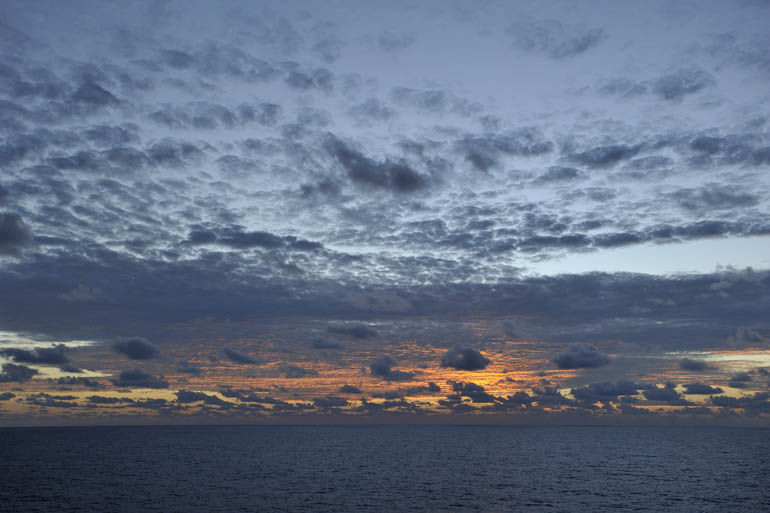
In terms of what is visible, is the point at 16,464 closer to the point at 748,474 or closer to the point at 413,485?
the point at 413,485

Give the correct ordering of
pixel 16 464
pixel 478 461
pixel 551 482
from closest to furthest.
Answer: pixel 551 482, pixel 16 464, pixel 478 461

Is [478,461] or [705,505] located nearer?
[705,505]

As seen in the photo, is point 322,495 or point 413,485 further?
point 413,485

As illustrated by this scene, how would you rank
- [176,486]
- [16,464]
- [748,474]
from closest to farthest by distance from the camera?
[176,486], [748,474], [16,464]

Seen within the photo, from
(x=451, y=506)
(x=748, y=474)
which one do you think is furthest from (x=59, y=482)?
(x=748, y=474)

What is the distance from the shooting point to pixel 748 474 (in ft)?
499

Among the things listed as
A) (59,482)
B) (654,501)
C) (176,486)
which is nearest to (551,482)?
(654,501)

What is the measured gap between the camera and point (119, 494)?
3979 inches

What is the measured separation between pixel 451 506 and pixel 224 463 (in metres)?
99.5

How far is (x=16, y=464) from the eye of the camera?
16388 centimetres

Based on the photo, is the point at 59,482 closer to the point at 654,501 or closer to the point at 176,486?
the point at 176,486

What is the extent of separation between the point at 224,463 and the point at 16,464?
59243 millimetres

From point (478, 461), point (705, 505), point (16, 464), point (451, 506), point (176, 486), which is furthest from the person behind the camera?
Answer: point (478, 461)

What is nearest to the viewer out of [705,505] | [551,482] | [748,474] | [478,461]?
[705,505]
